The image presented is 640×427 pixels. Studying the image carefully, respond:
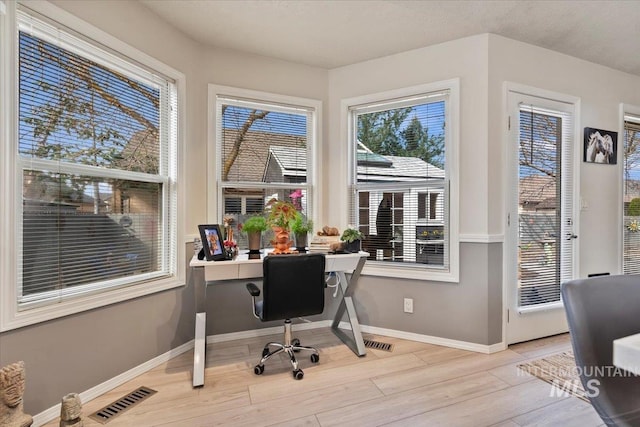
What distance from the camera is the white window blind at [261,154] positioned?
308cm

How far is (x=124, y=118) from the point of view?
7.68ft

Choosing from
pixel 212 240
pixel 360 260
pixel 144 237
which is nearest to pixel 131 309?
pixel 144 237

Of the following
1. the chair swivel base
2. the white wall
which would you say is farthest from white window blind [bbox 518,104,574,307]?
the chair swivel base

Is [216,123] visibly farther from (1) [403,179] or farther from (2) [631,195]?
(2) [631,195]

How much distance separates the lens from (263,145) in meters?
3.20

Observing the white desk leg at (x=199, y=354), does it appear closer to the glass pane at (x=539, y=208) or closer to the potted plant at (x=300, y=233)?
the potted plant at (x=300, y=233)

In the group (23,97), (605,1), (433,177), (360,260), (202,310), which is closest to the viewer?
(23,97)

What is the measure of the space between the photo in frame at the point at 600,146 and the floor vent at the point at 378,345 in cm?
259

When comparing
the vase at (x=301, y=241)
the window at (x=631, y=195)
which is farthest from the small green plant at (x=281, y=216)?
the window at (x=631, y=195)

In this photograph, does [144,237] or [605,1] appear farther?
[144,237]

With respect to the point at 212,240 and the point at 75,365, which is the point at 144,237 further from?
the point at 75,365

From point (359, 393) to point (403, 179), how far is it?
1871 mm

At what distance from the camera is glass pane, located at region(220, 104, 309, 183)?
10.2ft

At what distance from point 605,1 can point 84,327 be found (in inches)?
157
